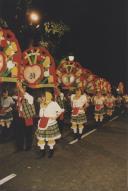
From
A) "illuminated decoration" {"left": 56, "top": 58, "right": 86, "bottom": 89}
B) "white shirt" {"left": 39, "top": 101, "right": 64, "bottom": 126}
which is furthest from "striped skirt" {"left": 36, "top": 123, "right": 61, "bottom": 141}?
"illuminated decoration" {"left": 56, "top": 58, "right": 86, "bottom": 89}

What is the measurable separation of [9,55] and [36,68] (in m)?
1.29

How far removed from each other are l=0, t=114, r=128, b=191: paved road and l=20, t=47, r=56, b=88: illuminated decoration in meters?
1.98

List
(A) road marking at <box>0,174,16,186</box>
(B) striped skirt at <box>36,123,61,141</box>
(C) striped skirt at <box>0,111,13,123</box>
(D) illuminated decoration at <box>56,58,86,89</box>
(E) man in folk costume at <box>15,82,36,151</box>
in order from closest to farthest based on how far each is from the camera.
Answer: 1. (A) road marking at <box>0,174,16,186</box>
2. (B) striped skirt at <box>36,123,61,141</box>
3. (E) man in folk costume at <box>15,82,36,151</box>
4. (C) striped skirt at <box>0,111,13,123</box>
5. (D) illuminated decoration at <box>56,58,86,89</box>

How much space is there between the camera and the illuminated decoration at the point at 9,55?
7672 mm

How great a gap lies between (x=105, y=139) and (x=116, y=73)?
3373 cm

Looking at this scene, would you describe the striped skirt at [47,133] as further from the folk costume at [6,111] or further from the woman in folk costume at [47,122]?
the folk costume at [6,111]

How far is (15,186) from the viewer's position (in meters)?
6.04

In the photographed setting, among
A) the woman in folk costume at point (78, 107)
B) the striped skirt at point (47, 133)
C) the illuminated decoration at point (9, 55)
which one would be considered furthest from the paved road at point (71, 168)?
the illuminated decoration at point (9, 55)

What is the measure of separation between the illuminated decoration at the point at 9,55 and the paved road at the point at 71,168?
212 centimetres

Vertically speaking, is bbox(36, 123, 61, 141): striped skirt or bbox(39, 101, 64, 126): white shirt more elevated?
bbox(39, 101, 64, 126): white shirt

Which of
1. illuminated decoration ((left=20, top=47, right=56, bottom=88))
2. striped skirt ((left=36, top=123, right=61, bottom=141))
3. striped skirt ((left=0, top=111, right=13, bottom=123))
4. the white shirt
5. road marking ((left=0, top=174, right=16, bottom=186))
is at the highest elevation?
illuminated decoration ((left=20, top=47, right=56, bottom=88))

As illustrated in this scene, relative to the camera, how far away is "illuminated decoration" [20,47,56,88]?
8.99 metres

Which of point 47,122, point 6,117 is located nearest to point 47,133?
point 47,122

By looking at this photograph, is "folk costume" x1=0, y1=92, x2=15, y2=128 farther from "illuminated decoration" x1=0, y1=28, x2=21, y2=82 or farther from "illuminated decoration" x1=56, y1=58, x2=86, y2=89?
"illuminated decoration" x1=0, y1=28, x2=21, y2=82
